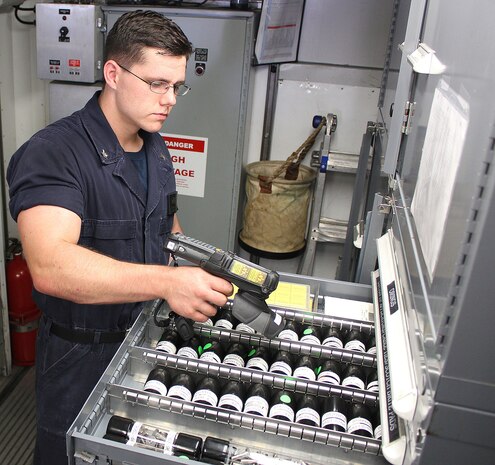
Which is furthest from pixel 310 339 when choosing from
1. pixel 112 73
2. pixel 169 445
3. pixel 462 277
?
pixel 112 73

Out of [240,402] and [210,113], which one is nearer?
[240,402]

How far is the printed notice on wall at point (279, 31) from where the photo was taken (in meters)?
2.72

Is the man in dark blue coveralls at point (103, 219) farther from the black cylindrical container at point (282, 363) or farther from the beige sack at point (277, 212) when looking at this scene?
the beige sack at point (277, 212)

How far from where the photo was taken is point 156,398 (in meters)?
1.07

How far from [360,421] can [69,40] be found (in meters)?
2.52

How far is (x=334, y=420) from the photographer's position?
105cm

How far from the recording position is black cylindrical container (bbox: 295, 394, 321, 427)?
106cm

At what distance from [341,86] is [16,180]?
2331mm

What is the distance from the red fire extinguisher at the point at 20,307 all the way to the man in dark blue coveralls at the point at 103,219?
1.40m

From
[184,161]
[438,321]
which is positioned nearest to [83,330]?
[438,321]

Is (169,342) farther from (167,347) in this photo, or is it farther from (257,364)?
(257,364)

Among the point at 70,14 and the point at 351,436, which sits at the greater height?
the point at 70,14

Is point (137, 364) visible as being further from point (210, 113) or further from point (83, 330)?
point (210, 113)

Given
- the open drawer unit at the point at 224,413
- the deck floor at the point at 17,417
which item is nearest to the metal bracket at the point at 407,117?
the open drawer unit at the point at 224,413
